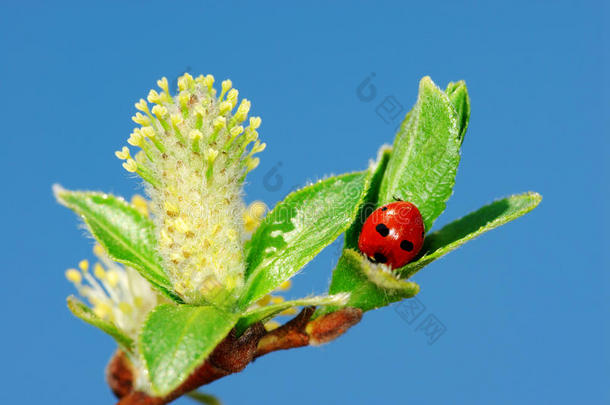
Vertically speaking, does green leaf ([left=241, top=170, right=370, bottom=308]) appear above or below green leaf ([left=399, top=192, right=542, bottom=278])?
above

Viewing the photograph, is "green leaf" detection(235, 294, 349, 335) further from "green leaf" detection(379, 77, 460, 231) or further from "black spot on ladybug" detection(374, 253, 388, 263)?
"green leaf" detection(379, 77, 460, 231)

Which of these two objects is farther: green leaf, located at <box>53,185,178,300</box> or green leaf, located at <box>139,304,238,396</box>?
green leaf, located at <box>53,185,178,300</box>

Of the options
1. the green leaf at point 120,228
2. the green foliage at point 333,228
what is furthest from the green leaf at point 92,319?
the green leaf at point 120,228

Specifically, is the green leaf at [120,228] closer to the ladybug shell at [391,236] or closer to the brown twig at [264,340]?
the brown twig at [264,340]

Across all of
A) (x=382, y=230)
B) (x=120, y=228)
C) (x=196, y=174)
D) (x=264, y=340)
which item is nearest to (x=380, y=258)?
(x=382, y=230)

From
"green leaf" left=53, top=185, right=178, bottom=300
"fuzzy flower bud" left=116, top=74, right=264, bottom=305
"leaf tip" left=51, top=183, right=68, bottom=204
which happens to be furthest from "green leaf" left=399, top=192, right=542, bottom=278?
"leaf tip" left=51, top=183, right=68, bottom=204

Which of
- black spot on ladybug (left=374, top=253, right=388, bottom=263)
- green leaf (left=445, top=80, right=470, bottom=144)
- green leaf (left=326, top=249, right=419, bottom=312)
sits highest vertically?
green leaf (left=445, top=80, right=470, bottom=144)

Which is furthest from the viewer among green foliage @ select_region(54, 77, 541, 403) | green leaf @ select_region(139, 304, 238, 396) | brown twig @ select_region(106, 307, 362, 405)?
brown twig @ select_region(106, 307, 362, 405)

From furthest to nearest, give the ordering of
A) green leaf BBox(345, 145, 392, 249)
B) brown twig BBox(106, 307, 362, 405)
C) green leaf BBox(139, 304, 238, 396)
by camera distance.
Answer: green leaf BBox(345, 145, 392, 249) → brown twig BBox(106, 307, 362, 405) → green leaf BBox(139, 304, 238, 396)
